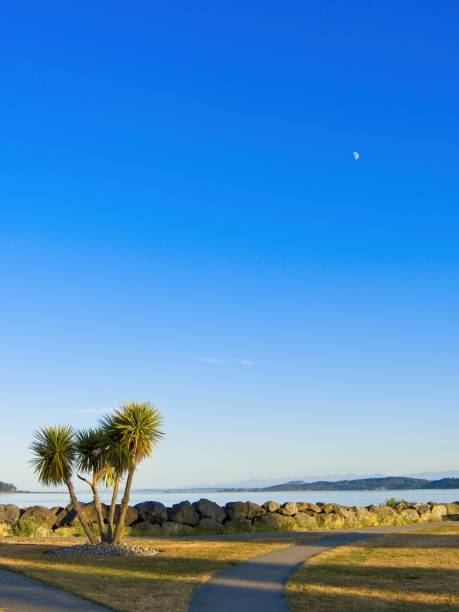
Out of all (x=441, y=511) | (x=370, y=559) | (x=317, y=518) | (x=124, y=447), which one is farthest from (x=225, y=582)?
(x=441, y=511)

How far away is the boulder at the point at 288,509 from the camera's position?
108 ft

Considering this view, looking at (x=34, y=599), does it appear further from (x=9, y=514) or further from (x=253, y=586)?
(x=9, y=514)

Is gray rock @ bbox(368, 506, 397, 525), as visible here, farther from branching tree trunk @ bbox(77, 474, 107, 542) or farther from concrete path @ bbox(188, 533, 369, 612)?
branching tree trunk @ bbox(77, 474, 107, 542)

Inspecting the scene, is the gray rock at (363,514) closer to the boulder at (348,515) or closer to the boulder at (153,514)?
the boulder at (348,515)

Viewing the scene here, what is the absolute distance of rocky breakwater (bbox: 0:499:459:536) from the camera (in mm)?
29516

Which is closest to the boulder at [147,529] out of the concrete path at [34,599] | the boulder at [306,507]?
the boulder at [306,507]

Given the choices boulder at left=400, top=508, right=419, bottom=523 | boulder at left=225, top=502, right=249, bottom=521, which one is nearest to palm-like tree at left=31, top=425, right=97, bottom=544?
boulder at left=225, top=502, right=249, bottom=521

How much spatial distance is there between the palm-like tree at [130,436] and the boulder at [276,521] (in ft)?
32.4

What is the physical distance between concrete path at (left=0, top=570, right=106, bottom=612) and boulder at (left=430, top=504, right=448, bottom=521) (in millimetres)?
26849

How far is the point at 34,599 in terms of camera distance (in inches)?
542

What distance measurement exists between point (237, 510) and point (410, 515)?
1031 cm

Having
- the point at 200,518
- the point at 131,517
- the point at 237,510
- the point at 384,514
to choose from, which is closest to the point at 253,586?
the point at 131,517

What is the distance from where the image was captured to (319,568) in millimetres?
18516

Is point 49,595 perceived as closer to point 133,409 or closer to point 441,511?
point 133,409
